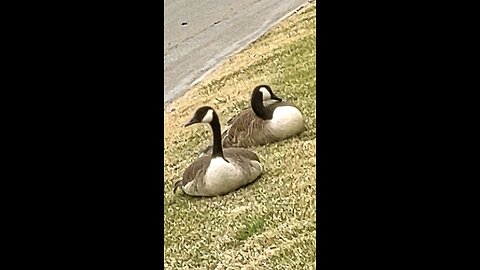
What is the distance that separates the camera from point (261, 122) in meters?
1.35

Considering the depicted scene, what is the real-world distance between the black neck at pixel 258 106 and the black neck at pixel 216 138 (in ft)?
0.23

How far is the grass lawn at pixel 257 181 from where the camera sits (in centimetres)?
123

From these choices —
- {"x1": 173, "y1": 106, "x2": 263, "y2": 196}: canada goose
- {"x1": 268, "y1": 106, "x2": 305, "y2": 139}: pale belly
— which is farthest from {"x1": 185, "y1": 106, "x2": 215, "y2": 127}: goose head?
{"x1": 268, "y1": 106, "x2": 305, "y2": 139}: pale belly

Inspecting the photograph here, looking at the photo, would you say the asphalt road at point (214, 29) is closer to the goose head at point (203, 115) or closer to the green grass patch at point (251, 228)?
the goose head at point (203, 115)

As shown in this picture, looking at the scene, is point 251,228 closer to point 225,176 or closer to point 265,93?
point 225,176
